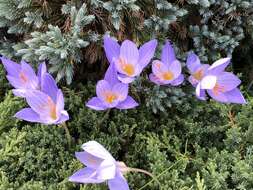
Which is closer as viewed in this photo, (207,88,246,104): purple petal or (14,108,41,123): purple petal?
(14,108,41,123): purple petal

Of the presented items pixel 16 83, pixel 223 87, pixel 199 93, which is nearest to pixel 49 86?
pixel 16 83

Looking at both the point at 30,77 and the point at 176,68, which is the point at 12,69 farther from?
the point at 176,68

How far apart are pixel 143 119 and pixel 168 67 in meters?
0.25

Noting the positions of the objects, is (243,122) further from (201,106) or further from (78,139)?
(78,139)

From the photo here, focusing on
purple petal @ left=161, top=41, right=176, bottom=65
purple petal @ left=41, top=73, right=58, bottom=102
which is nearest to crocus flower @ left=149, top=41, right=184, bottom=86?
purple petal @ left=161, top=41, right=176, bottom=65

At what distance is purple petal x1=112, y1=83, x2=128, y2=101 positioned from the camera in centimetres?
175

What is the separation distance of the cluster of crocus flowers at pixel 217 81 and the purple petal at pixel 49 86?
503 mm

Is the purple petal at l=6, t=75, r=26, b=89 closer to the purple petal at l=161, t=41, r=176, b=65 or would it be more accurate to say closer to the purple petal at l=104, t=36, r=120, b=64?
the purple petal at l=104, t=36, r=120, b=64

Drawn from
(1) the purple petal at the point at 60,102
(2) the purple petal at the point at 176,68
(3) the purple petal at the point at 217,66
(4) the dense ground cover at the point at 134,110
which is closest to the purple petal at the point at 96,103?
(1) the purple petal at the point at 60,102

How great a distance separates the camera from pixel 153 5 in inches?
79.3

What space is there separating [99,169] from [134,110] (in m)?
0.54

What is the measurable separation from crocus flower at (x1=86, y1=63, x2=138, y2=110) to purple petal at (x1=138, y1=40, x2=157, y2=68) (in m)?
0.12

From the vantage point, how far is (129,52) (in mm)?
1813

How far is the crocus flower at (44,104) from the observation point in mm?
1708
